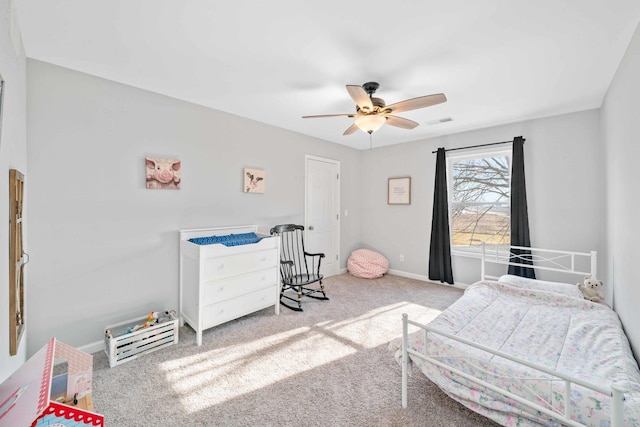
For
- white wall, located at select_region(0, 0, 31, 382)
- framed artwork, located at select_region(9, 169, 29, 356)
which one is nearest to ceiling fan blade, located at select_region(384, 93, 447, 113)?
white wall, located at select_region(0, 0, 31, 382)

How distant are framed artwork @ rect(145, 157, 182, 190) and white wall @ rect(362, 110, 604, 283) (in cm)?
354

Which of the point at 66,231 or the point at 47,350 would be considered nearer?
the point at 47,350

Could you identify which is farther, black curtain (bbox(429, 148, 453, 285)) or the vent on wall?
black curtain (bbox(429, 148, 453, 285))

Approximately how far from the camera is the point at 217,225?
123 inches

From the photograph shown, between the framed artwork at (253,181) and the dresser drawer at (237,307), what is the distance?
1.27 metres

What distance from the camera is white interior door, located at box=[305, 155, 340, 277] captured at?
4297 millimetres

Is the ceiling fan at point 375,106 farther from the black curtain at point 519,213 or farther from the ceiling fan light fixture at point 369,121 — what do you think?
the black curtain at point 519,213

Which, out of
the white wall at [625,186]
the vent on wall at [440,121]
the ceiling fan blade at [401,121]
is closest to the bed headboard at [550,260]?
the white wall at [625,186]

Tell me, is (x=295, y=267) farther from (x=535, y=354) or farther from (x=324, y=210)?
(x=535, y=354)

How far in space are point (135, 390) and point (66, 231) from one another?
1375 mm

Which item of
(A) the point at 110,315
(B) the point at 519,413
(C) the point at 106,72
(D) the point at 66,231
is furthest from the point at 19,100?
(B) the point at 519,413

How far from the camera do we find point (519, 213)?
3.49m

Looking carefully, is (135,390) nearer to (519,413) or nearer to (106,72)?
(519,413)

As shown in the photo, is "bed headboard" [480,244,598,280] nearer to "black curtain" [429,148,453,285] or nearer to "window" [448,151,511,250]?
"window" [448,151,511,250]
